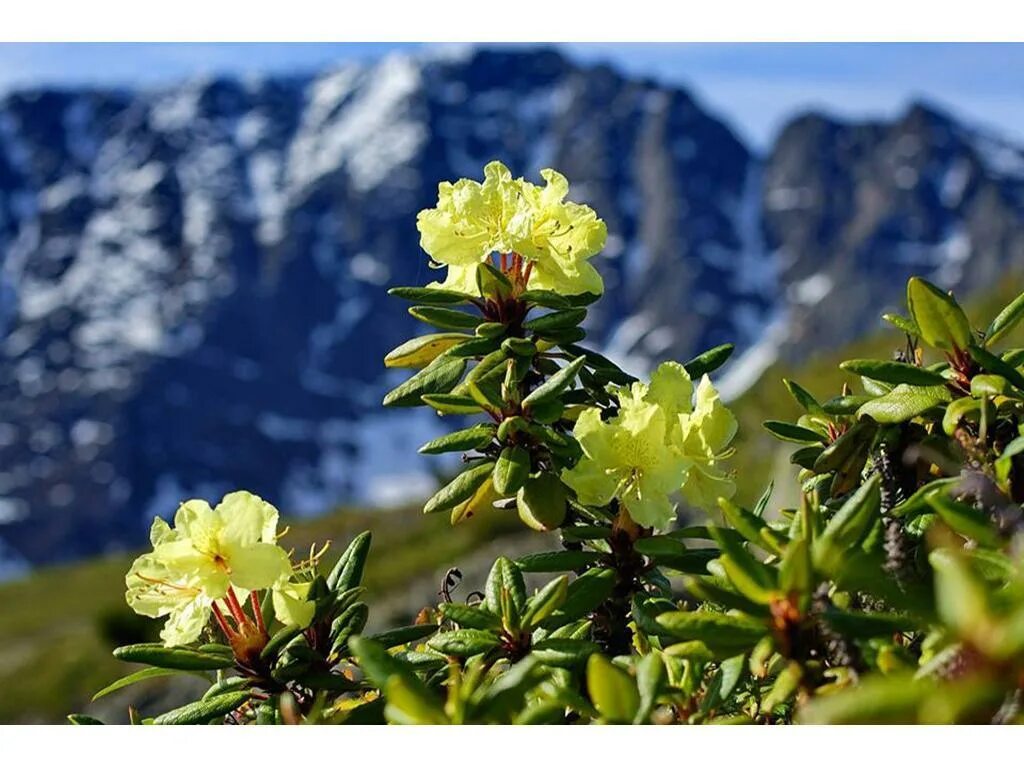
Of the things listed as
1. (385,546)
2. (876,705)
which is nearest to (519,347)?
(876,705)

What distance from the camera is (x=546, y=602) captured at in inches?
60.9

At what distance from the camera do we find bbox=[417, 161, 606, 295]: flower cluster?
6.82ft

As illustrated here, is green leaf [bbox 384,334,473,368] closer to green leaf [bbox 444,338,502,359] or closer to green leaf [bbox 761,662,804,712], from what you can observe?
green leaf [bbox 444,338,502,359]

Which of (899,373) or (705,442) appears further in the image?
(705,442)

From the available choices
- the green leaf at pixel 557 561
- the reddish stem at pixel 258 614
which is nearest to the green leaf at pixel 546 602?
the green leaf at pixel 557 561

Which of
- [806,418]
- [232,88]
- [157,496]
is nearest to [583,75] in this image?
[232,88]

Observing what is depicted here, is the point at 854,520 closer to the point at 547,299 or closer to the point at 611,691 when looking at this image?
the point at 611,691

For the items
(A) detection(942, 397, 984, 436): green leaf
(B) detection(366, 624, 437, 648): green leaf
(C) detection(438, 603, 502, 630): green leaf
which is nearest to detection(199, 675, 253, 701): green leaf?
(B) detection(366, 624, 437, 648): green leaf

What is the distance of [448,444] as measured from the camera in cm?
184

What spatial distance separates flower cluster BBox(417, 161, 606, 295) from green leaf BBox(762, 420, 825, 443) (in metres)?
0.38

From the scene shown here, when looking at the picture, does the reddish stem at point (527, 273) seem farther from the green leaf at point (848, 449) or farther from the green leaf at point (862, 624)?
the green leaf at point (862, 624)

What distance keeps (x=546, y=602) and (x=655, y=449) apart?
341 millimetres

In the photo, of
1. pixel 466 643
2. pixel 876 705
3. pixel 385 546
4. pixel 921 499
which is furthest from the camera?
pixel 385 546

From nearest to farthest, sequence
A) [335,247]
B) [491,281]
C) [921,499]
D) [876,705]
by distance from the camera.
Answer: [876,705], [921,499], [491,281], [335,247]
